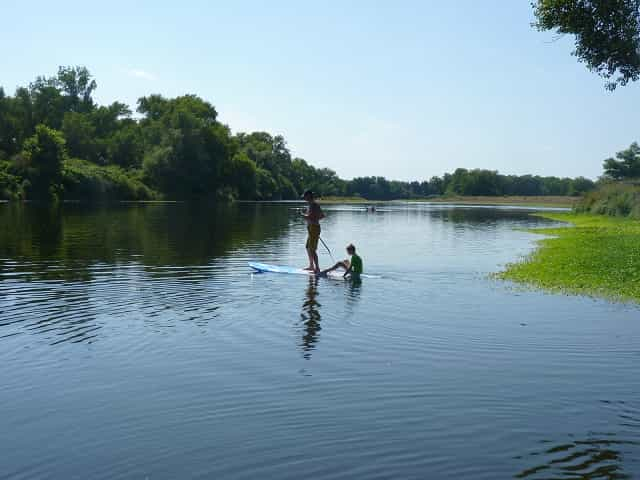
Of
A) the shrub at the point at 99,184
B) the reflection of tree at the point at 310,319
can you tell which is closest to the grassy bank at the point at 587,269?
the reflection of tree at the point at 310,319

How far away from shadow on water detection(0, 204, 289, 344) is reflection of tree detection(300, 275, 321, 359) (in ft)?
7.92

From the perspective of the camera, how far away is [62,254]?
1161 inches

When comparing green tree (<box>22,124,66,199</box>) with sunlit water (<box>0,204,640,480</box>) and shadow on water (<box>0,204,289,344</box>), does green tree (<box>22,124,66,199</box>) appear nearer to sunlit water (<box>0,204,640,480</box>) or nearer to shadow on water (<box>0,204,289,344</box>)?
shadow on water (<box>0,204,289,344</box>)

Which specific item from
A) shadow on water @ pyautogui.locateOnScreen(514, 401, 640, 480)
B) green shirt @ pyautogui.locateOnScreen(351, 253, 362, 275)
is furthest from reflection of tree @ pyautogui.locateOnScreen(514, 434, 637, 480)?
green shirt @ pyautogui.locateOnScreen(351, 253, 362, 275)

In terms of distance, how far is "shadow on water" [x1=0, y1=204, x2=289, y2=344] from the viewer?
15305mm

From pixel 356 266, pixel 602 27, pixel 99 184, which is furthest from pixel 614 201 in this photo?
pixel 99 184

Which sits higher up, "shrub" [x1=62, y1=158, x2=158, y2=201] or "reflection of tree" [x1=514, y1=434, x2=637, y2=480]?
"shrub" [x1=62, y1=158, x2=158, y2=201]

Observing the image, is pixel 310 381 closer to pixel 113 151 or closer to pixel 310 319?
pixel 310 319

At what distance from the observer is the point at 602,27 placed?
3091 centimetres

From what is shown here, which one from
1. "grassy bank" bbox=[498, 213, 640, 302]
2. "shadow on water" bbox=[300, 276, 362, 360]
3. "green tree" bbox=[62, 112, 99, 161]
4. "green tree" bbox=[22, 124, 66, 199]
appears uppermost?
"green tree" bbox=[62, 112, 99, 161]

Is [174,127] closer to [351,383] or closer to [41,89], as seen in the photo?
[41,89]

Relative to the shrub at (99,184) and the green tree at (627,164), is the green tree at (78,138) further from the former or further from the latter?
the green tree at (627,164)

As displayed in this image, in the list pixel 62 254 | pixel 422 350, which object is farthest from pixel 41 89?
pixel 422 350

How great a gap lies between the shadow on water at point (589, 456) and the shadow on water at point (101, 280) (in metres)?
9.33
